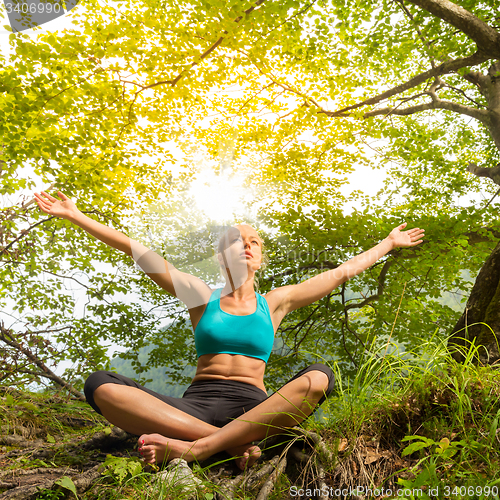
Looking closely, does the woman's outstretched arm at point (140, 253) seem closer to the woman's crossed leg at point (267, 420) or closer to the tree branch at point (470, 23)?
the woman's crossed leg at point (267, 420)

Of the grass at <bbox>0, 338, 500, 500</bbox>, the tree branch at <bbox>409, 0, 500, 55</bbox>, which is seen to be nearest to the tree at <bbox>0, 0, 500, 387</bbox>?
the tree branch at <bbox>409, 0, 500, 55</bbox>

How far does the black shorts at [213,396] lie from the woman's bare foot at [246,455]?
17cm

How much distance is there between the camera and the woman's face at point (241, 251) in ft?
8.32

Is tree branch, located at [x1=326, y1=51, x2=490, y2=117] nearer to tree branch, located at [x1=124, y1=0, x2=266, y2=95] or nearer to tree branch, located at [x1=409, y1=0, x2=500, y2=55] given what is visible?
tree branch, located at [x1=409, y1=0, x2=500, y2=55]

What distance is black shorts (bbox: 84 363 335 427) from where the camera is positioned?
5.88 feet

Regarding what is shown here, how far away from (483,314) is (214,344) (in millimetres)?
1892

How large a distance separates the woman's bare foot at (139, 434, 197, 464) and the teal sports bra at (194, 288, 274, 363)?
636mm

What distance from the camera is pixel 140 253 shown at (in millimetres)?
2205

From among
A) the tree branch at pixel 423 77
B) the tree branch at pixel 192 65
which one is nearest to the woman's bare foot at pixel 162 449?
the tree branch at pixel 192 65

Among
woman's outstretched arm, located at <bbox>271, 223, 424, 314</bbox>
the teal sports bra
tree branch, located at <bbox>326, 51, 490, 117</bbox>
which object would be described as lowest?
the teal sports bra

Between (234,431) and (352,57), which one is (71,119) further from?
(352,57)

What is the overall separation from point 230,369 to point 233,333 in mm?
236

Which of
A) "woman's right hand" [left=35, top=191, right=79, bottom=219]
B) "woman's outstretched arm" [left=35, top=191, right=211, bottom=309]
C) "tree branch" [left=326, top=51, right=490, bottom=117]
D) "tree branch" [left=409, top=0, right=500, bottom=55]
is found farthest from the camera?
"tree branch" [left=326, top=51, right=490, bottom=117]

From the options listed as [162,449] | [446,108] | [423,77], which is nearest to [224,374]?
[162,449]
